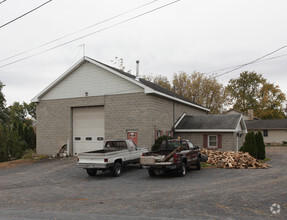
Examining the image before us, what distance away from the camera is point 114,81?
2234 centimetres

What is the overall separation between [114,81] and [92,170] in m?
8.82

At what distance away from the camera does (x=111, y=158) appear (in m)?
14.4

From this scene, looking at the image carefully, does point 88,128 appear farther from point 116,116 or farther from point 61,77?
point 61,77

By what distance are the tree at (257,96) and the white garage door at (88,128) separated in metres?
48.3

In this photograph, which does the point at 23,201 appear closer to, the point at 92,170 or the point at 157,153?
the point at 92,170

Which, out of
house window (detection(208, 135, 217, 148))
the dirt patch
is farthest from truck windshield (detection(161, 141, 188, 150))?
the dirt patch

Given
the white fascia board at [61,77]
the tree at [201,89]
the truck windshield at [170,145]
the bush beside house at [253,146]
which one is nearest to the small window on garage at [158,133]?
the truck windshield at [170,145]

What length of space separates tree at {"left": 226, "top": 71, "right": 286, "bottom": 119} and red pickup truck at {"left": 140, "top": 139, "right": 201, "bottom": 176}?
5317 centimetres

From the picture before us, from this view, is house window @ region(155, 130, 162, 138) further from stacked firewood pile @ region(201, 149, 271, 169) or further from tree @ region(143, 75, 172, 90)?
tree @ region(143, 75, 172, 90)

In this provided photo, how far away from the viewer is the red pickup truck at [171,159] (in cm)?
1373

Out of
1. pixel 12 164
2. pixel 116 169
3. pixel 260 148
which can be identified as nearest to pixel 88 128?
pixel 12 164

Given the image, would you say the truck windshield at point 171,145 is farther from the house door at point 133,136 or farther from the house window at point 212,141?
the house window at point 212,141

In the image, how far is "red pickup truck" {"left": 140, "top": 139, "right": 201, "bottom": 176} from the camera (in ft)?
45.1

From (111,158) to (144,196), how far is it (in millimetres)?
4735
